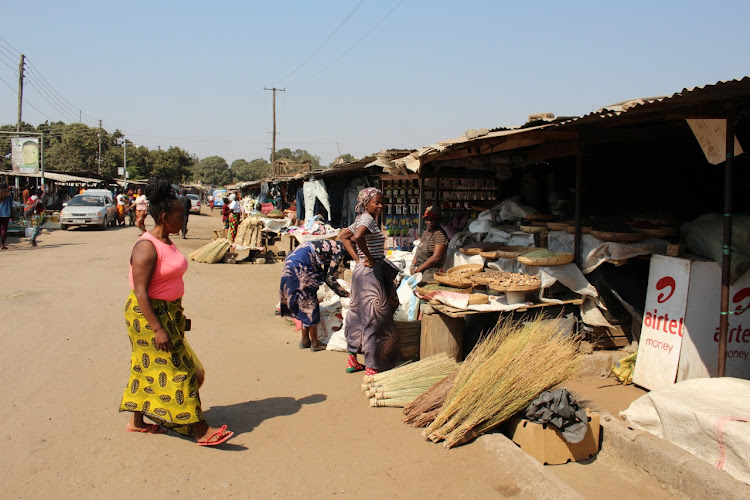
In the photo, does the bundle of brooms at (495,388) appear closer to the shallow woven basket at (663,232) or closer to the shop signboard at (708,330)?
the shop signboard at (708,330)

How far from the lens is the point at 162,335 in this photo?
348 cm

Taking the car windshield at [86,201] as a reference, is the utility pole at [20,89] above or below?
above

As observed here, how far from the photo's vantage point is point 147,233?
3.61m

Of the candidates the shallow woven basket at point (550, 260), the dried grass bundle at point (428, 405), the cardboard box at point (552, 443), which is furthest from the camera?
the shallow woven basket at point (550, 260)

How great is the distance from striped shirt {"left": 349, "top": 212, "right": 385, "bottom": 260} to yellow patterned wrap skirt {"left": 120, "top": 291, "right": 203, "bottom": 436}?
190 centimetres

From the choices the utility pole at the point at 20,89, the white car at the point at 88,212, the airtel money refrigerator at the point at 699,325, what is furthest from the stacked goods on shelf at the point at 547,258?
the utility pole at the point at 20,89

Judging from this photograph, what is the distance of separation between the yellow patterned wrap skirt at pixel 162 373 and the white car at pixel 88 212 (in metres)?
20.3

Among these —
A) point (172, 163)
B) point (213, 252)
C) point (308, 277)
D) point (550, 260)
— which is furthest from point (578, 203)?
point (172, 163)

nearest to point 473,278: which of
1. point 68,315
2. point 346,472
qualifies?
point 346,472

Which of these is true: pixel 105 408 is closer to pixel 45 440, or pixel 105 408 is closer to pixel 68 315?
pixel 45 440

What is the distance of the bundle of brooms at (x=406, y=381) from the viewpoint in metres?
4.57

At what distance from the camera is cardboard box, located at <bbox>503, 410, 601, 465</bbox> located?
3.73 m

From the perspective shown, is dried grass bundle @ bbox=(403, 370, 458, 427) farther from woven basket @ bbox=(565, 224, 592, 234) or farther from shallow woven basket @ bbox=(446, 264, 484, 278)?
woven basket @ bbox=(565, 224, 592, 234)

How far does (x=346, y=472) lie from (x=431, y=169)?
19.8 feet
